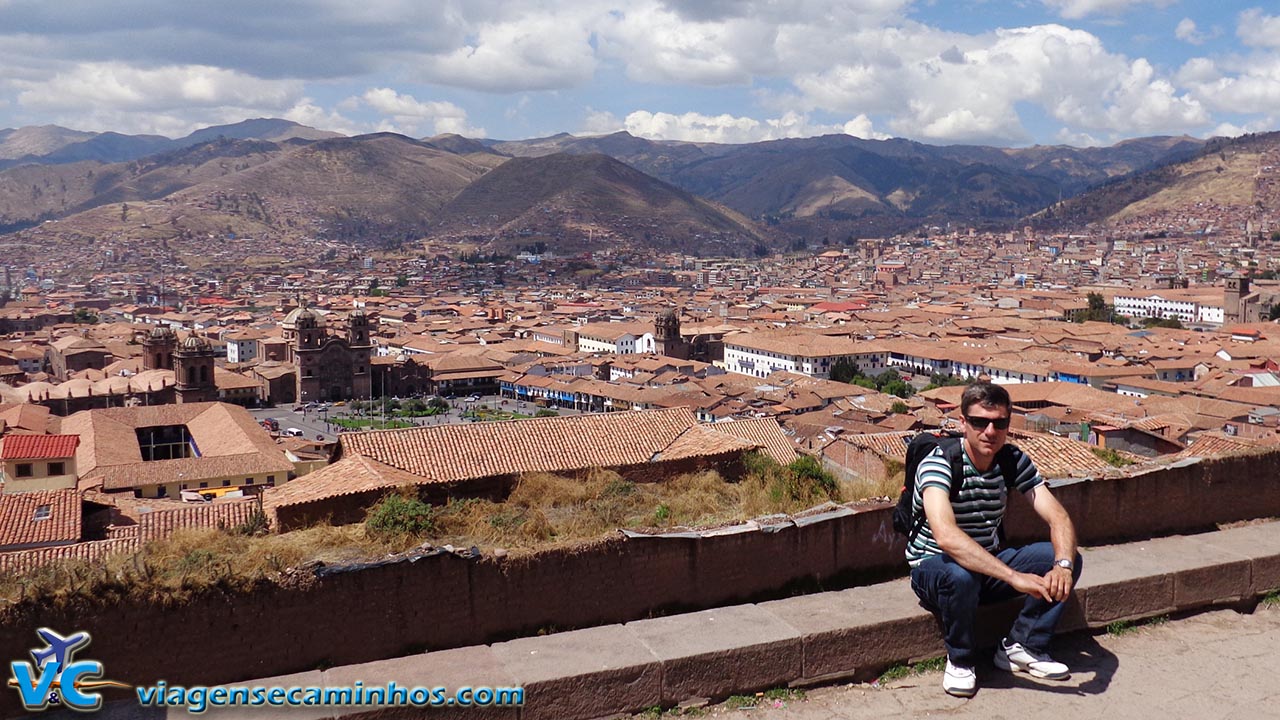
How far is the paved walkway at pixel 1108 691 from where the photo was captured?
102 inches

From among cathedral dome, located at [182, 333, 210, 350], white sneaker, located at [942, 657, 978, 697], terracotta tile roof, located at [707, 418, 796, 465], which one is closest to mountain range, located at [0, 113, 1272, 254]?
cathedral dome, located at [182, 333, 210, 350]

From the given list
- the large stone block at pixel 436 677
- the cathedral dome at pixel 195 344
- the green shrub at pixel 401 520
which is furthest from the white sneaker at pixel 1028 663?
the cathedral dome at pixel 195 344

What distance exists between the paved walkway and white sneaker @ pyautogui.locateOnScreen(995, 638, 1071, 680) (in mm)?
26

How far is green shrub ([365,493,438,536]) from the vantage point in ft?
12.8

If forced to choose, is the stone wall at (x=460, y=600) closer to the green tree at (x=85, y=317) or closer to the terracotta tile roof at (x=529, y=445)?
the terracotta tile roof at (x=529, y=445)

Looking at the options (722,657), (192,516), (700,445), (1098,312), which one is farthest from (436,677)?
(1098,312)

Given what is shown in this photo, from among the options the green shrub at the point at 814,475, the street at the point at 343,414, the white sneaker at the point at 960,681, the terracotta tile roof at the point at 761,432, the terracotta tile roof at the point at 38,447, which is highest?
the white sneaker at the point at 960,681

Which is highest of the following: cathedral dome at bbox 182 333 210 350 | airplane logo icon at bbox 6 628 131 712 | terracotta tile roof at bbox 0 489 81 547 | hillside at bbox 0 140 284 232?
hillside at bbox 0 140 284 232

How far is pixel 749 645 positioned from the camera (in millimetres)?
2711

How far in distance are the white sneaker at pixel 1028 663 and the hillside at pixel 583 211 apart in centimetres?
11120

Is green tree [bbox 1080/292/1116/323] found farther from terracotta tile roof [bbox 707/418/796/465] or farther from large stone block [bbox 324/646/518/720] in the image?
large stone block [bbox 324/646/518/720]

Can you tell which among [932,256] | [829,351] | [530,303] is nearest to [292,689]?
[829,351]

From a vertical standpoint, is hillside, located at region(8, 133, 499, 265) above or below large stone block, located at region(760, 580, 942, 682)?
above

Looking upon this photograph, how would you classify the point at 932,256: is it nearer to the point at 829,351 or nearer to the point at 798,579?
the point at 829,351
